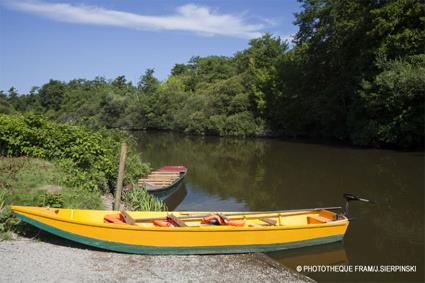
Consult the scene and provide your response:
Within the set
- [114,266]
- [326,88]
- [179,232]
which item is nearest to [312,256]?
[179,232]

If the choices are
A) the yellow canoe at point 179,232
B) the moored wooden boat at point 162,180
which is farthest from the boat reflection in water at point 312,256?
the moored wooden boat at point 162,180

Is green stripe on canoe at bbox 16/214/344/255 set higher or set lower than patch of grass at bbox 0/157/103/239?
lower

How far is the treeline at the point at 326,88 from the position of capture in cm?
2891

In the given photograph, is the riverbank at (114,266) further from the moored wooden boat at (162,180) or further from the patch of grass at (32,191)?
the moored wooden boat at (162,180)

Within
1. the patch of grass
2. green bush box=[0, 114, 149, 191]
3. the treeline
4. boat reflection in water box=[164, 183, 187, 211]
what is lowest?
boat reflection in water box=[164, 183, 187, 211]

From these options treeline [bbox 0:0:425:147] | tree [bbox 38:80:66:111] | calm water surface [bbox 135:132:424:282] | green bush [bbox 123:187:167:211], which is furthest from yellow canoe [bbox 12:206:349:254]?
tree [bbox 38:80:66:111]

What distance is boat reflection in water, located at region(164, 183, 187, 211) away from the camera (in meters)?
16.7

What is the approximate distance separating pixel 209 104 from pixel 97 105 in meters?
35.9

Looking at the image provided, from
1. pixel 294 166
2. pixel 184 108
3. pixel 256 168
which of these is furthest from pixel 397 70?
pixel 184 108

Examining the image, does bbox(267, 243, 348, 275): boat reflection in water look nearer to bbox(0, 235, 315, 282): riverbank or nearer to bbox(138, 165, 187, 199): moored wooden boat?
bbox(0, 235, 315, 282): riverbank

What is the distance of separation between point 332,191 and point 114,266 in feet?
40.3

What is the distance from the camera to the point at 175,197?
18.1m

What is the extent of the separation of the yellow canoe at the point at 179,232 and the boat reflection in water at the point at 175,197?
6.29 metres

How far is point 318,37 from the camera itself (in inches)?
1588
